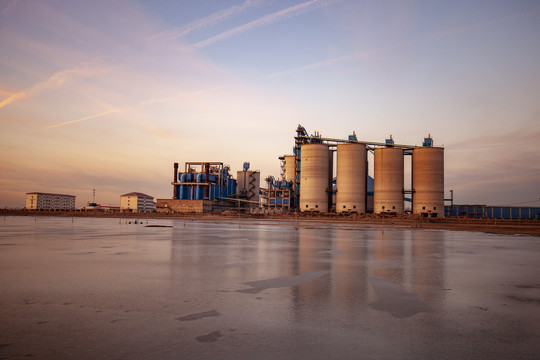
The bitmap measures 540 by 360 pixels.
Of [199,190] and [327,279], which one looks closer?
[327,279]

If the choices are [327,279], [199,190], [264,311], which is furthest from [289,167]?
[264,311]

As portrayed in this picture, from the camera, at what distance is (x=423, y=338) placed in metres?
5.33

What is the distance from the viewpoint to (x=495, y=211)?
330ft

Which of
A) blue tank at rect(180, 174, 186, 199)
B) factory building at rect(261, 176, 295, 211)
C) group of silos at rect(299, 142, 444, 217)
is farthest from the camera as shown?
blue tank at rect(180, 174, 186, 199)

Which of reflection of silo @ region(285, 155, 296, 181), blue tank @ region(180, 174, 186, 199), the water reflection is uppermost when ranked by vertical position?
reflection of silo @ region(285, 155, 296, 181)

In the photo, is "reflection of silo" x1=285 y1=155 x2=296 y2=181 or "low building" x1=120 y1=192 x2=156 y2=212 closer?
"reflection of silo" x1=285 y1=155 x2=296 y2=181

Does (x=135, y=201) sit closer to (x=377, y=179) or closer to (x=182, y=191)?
(x=182, y=191)

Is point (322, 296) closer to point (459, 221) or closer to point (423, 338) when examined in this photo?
point (423, 338)

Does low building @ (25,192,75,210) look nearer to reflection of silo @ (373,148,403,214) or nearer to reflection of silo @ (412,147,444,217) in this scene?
reflection of silo @ (373,148,403,214)

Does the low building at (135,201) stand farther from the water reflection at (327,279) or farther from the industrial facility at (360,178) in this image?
the water reflection at (327,279)

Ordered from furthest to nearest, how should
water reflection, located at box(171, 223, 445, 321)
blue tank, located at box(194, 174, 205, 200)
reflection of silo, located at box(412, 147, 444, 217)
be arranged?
blue tank, located at box(194, 174, 205, 200)
reflection of silo, located at box(412, 147, 444, 217)
water reflection, located at box(171, 223, 445, 321)

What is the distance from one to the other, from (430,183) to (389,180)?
8.78 metres

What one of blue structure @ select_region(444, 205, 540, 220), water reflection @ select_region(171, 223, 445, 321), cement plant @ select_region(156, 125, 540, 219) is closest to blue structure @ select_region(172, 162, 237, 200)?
cement plant @ select_region(156, 125, 540, 219)

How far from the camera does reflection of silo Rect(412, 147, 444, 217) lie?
254 ft
